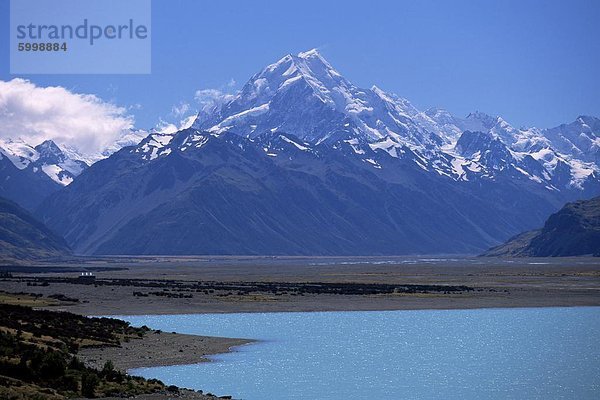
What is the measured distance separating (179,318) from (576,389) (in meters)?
51.2

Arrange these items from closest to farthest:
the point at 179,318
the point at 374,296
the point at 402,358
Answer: the point at 402,358 < the point at 179,318 < the point at 374,296

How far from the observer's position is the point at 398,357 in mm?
63062

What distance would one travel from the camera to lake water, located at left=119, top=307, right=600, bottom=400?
49.7 metres

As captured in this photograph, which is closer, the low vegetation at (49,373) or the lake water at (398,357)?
the low vegetation at (49,373)

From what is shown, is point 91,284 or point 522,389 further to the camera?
point 91,284

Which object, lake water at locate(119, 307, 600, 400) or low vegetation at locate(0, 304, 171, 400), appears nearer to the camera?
low vegetation at locate(0, 304, 171, 400)

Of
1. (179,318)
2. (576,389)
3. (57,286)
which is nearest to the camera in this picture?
(576,389)

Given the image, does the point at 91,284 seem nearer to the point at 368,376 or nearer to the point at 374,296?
the point at 374,296

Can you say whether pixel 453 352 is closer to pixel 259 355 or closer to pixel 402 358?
pixel 402 358

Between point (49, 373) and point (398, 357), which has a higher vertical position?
point (49, 373)

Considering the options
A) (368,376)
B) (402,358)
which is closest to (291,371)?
(368,376)

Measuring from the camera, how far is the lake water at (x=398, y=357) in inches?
1955

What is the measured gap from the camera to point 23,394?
3841 centimetres

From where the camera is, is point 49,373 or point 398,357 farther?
point 398,357
